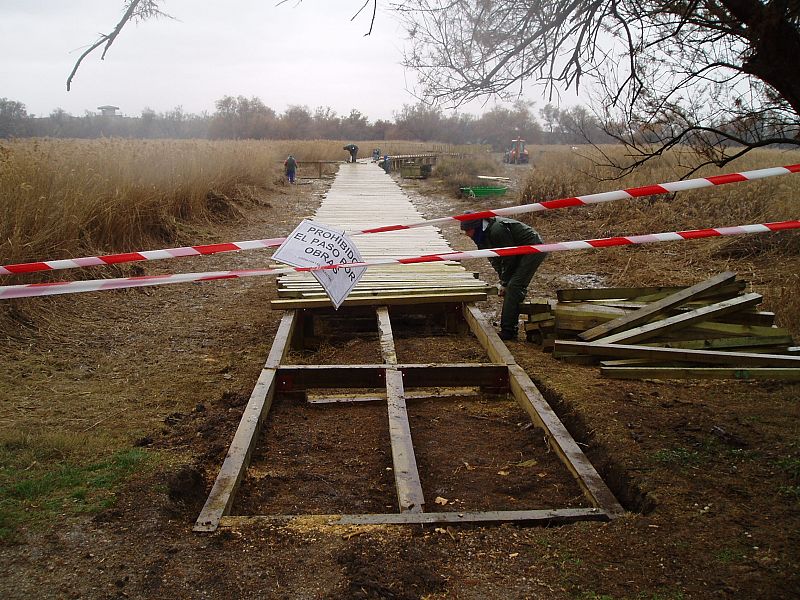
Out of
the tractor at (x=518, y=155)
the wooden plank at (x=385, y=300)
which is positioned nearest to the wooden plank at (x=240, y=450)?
the wooden plank at (x=385, y=300)

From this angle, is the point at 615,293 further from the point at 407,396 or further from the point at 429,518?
the point at 429,518

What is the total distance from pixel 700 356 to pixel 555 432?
70.4 inches

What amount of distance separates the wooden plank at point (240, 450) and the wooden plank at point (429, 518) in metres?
0.08

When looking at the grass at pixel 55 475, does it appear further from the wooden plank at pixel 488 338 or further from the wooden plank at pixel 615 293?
the wooden plank at pixel 615 293

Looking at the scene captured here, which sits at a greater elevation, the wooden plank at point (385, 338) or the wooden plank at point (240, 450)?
the wooden plank at point (385, 338)

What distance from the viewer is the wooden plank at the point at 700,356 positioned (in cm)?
493

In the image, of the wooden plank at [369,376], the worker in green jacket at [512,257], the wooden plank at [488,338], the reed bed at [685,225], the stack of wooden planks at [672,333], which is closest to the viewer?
the wooden plank at [369,376]

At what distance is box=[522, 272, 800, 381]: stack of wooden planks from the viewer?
16.3ft

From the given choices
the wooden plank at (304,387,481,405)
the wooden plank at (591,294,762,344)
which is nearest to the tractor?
the wooden plank at (591,294,762,344)

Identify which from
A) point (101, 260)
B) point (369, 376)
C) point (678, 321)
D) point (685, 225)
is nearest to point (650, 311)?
point (678, 321)

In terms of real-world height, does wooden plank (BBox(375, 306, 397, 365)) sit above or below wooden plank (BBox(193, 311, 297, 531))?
above

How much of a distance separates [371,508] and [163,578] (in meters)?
1.06

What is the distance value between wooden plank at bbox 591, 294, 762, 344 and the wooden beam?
1.62 metres

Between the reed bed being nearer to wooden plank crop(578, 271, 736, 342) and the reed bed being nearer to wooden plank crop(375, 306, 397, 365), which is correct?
wooden plank crop(578, 271, 736, 342)
